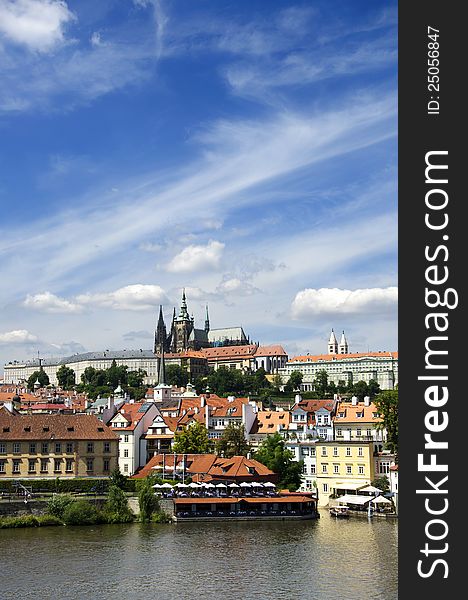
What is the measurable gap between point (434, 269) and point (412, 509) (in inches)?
→ 122

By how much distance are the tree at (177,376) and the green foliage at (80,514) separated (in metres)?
120

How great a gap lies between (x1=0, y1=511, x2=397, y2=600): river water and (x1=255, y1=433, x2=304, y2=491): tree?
10.2 meters

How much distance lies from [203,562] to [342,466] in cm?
2530

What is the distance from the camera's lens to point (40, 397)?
4943 inches

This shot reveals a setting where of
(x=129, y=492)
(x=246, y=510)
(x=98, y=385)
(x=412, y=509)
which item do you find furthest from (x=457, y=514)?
(x=98, y=385)

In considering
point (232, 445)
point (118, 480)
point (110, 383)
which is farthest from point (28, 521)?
point (110, 383)

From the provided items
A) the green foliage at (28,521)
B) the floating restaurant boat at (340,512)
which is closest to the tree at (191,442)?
the floating restaurant boat at (340,512)

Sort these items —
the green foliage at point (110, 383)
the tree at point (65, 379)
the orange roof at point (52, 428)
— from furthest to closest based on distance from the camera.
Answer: the tree at point (65, 379) → the green foliage at point (110, 383) → the orange roof at point (52, 428)

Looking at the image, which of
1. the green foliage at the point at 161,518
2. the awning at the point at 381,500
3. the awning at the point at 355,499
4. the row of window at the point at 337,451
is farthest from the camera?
the row of window at the point at 337,451

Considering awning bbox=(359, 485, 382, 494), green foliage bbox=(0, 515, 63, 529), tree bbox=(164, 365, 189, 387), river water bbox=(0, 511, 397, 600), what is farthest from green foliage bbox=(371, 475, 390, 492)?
tree bbox=(164, 365, 189, 387)

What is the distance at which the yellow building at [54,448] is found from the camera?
53281 mm

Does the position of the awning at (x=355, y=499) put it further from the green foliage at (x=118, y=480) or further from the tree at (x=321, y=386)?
the tree at (x=321, y=386)

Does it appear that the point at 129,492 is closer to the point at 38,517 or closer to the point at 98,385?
the point at 38,517

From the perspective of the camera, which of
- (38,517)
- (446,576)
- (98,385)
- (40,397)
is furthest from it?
(98,385)
